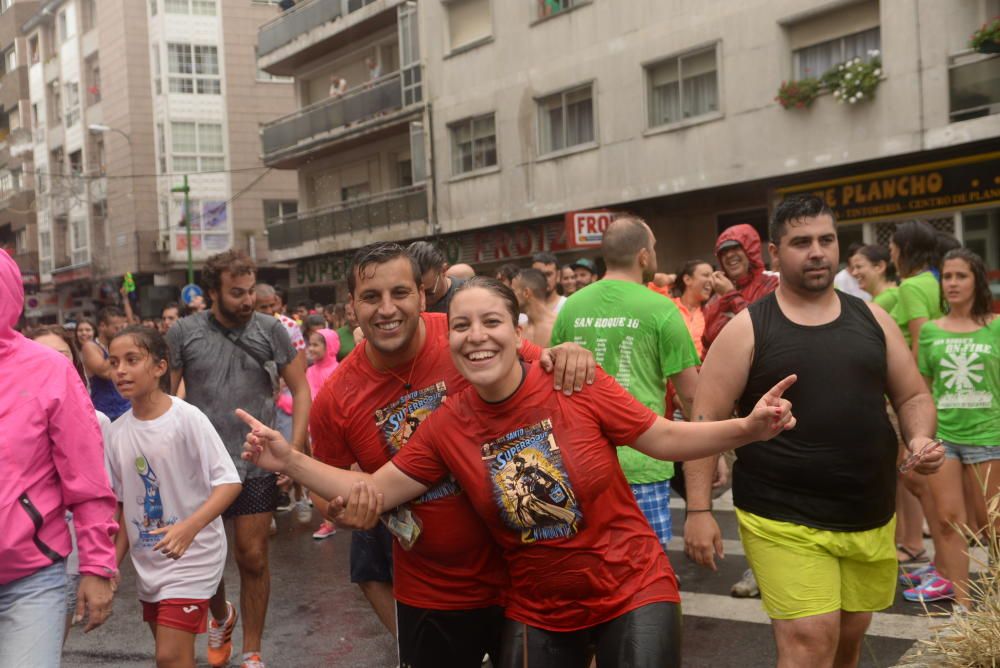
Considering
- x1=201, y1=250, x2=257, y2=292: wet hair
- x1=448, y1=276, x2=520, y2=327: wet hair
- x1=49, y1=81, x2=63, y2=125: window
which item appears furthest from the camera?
x1=49, y1=81, x2=63, y2=125: window

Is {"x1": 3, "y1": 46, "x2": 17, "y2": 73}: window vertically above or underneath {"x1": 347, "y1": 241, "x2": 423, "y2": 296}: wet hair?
above

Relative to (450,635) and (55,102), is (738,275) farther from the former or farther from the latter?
(55,102)

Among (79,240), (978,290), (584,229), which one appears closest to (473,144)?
(584,229)

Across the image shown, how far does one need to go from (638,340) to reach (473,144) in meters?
21.9

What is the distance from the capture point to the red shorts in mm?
4508

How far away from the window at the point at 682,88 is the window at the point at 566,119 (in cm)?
185

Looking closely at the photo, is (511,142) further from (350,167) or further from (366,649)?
(366,649)

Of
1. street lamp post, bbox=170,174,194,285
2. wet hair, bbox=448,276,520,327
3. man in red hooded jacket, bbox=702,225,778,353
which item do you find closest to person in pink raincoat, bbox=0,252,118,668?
wet hair, bbox=448,276,520,327

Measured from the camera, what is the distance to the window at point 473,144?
85.5 feet

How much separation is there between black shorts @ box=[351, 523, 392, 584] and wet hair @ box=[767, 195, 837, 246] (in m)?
2.12

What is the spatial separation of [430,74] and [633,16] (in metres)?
7.87

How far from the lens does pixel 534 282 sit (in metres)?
8.58

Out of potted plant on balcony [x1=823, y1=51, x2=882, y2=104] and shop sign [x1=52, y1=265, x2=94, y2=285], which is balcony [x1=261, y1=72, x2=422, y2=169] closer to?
potted plant on balcony [x1=823, y1=51, x2=882, y2=104]

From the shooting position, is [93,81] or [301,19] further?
[93,81]
